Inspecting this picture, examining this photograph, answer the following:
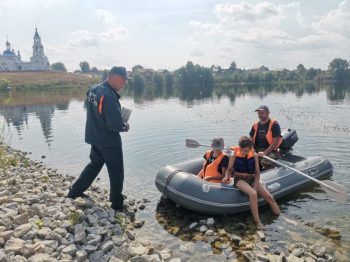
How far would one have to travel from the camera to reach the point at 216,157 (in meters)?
Answer: 6.93

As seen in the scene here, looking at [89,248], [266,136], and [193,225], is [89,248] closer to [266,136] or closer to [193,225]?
[193,225]

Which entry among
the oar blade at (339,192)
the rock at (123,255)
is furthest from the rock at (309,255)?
the rock at (123,255)

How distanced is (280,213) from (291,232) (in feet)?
2.53

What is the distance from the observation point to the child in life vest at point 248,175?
632 cm

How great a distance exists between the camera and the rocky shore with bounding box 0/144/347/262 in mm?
4527

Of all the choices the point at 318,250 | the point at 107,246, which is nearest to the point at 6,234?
the point at 107,246

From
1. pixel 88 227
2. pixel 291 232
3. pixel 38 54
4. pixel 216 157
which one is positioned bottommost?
pixel 291 232

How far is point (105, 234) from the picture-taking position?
17.1ft

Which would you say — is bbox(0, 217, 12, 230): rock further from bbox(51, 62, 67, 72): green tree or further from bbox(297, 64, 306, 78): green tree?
bbox(51, 62, 67, 72): green tree

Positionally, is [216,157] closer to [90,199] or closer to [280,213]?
[280,213]

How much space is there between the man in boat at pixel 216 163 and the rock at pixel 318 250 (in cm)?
221

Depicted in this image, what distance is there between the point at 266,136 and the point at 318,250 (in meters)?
3.48

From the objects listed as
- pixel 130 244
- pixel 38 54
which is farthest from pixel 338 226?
pixel 38 54

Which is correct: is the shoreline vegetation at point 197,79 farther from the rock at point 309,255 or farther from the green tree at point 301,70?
the rock at point 309,255
